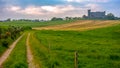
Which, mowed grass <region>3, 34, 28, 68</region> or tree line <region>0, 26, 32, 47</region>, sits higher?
mowed grass <region>3, 34, 28, 68</region>

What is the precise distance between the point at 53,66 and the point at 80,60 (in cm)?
420

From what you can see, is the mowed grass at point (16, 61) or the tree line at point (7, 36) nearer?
the mowed grass at point (16, 61)

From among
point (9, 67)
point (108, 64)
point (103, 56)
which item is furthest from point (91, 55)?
point (9, 67)

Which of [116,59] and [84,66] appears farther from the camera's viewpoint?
[116,59]

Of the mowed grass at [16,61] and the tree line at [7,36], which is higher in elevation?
the mowed grass at [16,61]

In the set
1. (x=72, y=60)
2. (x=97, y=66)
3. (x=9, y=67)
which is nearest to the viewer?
(x=97, y=66)

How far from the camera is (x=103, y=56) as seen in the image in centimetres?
3303

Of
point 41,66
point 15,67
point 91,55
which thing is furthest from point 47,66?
point 91,55

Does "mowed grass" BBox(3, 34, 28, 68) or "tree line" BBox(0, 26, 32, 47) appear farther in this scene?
"tree line" BBox(0, 26, 32, 47)

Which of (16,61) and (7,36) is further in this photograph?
(7,36)

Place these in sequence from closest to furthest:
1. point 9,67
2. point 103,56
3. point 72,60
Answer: point 9,67
point 72,60
point 103,56

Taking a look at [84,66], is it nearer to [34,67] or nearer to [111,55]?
[34,67]

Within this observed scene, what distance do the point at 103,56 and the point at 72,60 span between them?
14.7 ft

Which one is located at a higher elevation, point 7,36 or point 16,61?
point 16,61
